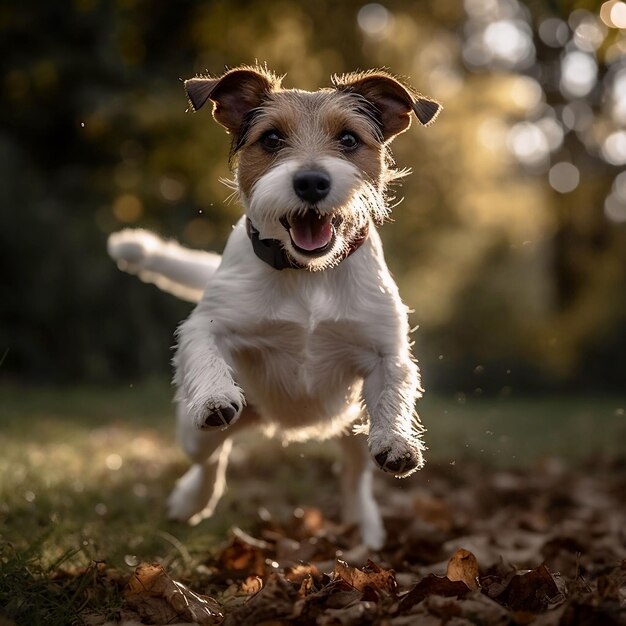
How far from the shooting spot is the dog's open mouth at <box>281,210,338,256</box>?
3.34m

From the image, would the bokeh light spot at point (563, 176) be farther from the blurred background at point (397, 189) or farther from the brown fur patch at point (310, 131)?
the brown fur patch at point (310, 131)

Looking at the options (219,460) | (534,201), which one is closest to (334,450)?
(219,460)

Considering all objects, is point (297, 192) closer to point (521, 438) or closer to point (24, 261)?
point (521, 438)

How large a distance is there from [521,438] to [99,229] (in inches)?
258

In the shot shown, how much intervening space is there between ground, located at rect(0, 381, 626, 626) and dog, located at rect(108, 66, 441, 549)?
62cm

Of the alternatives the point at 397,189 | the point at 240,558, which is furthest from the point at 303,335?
the point at 397,189

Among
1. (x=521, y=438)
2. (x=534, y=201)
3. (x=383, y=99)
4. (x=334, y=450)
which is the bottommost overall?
(x=383, y=99)

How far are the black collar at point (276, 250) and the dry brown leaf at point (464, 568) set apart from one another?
1.29m

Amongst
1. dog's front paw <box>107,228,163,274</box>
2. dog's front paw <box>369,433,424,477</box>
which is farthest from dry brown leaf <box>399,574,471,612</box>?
dog's front paw <box>107,228,163,274</box>

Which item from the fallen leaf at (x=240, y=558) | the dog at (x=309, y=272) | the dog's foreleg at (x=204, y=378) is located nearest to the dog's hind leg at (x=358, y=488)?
the dog at (x=309, y=272)

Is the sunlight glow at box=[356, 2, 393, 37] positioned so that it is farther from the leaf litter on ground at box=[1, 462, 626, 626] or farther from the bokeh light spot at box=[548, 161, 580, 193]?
the leaf litter on ground at box=[1, 462, 626, 626]

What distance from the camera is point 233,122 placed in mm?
3744

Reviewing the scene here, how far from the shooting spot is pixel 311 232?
337 centimetres

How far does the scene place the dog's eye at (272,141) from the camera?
3514mm
